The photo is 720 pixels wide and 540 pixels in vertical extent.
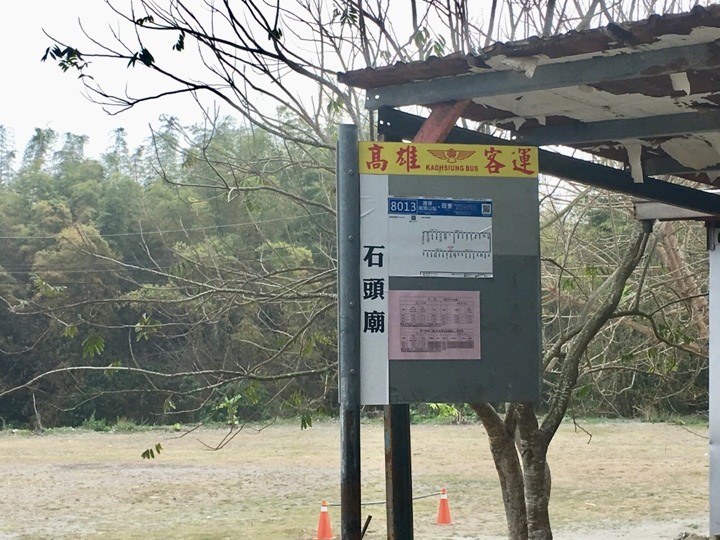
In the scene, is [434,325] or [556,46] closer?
[556,46]

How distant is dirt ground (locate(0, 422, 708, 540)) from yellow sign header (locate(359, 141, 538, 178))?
632 cm

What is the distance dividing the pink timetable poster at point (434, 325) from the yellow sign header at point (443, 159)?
14.8 inches

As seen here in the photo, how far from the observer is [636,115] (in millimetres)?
3662

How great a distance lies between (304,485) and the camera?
14.7 metres

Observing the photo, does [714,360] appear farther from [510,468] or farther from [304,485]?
[304,485]

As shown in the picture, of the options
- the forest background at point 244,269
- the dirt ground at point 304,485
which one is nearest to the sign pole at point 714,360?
the forest background at point 244,269

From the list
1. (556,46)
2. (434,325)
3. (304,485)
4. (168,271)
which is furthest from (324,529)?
(556,46)

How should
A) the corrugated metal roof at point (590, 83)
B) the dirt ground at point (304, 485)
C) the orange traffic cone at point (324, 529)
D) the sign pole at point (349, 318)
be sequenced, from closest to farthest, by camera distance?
the corrugated metal roof at point (590, 83) → the sign pole at point (349, 318) → the orange traffic cone at point (324, 529) → the dirt ground at point (304, 485)

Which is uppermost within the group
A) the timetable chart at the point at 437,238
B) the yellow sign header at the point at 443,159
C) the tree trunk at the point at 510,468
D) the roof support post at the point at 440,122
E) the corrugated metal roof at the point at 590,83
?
the corrugated metal roof at the point at 590,83

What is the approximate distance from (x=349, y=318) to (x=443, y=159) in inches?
22.6

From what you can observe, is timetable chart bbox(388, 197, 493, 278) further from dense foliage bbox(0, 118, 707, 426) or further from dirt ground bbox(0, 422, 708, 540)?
dirt ground bbox(0, 422, 708, 540)

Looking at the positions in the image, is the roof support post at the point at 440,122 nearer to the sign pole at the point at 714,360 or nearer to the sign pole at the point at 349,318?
the sign pole at the point at 349,318

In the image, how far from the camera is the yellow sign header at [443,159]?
9.74ft

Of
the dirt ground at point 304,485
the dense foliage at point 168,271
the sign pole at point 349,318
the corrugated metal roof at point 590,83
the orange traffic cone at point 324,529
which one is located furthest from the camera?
the dirt ground at point 304,485
